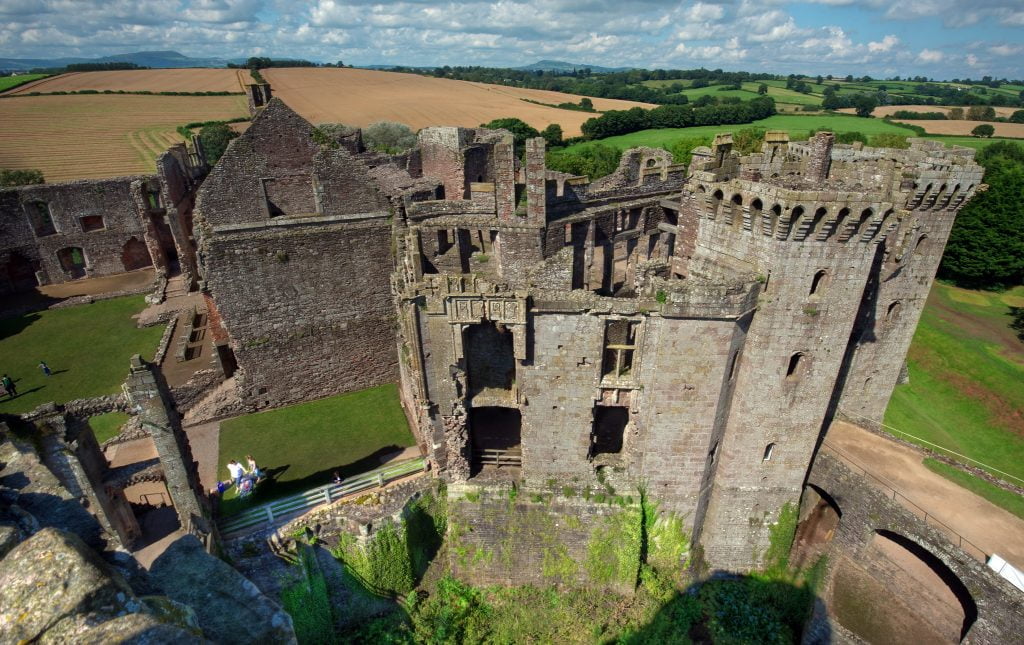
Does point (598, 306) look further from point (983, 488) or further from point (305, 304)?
point (983, 488)

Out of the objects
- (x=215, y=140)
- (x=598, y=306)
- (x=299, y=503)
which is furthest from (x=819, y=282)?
(x=215, y=140)

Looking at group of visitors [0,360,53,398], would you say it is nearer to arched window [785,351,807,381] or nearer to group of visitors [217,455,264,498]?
group of visitors [217,455,264,498]

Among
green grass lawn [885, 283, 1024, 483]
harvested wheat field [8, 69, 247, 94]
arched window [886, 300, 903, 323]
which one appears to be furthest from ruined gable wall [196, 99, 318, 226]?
harvested wheat field [8, 69, 247, 94]

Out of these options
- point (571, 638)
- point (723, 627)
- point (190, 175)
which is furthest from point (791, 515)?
point (190, 175)

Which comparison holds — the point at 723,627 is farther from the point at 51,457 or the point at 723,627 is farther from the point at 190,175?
the point at 190,175

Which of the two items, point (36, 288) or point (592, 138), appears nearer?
point (36, 288)

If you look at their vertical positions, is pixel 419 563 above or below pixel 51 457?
below
